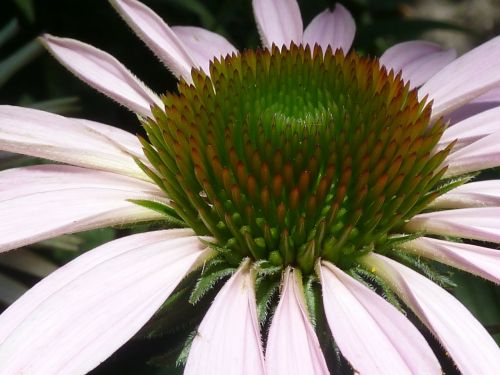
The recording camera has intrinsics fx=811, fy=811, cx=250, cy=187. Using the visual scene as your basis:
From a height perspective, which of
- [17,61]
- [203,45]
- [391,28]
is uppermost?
[391,28]

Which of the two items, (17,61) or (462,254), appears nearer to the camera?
(462,254)

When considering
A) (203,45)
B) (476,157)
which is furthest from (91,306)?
(203,45)

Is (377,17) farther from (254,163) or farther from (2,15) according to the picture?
(254,163)

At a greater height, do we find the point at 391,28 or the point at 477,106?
the point at 391,28

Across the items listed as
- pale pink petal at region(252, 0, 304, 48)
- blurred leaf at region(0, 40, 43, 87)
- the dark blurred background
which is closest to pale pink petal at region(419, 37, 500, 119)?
pale pink petal at region(252, 0, 304, 48)

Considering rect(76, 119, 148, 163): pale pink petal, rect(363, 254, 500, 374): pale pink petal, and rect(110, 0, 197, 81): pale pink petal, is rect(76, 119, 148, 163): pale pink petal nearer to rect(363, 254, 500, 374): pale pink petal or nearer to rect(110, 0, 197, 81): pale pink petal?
rect(110, 0, 197, 81): pale pink petal

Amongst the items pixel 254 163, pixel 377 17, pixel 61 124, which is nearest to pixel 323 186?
pixel 254 163

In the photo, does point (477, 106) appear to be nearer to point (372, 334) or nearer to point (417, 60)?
point (417, 60)
